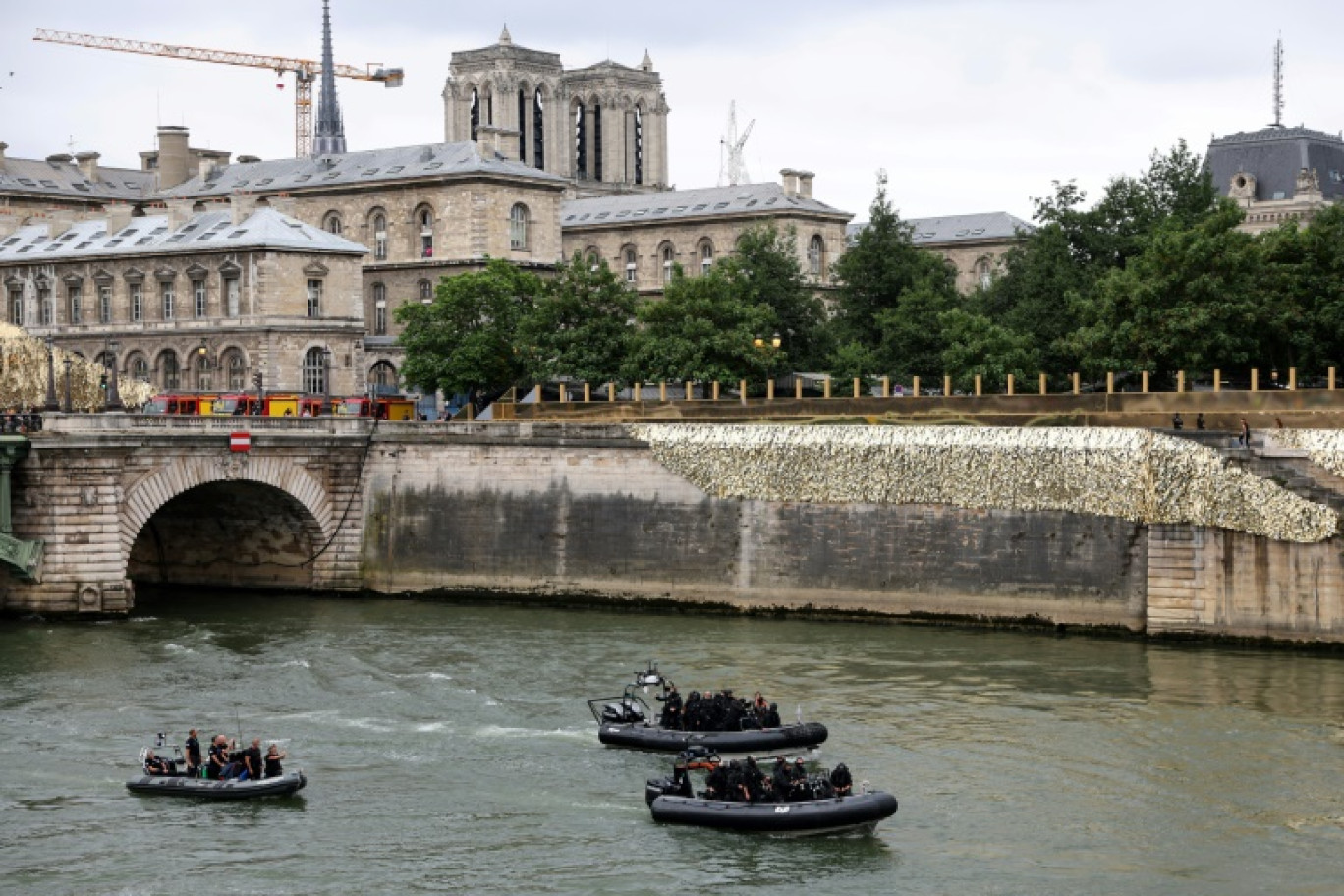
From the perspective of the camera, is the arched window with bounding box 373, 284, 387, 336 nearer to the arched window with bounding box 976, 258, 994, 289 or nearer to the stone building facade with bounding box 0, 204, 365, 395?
the stone building facade with bounding box 0, 204, 365, 395

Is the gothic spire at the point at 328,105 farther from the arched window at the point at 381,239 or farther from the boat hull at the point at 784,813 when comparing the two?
the boat hull at the point at 784,813

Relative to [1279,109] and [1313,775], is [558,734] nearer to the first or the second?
[1313,775]

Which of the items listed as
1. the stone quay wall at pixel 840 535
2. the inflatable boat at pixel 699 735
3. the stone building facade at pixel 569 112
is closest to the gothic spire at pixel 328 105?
the stone building facade at pixel 569 112

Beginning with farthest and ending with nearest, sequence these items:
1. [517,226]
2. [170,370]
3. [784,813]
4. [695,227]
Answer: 1. [695,227]
2. [517,226]
3. [170,370]
4. [784,813]

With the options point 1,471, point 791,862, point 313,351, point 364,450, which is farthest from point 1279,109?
point 791,862

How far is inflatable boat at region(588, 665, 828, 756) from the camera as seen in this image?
162ft

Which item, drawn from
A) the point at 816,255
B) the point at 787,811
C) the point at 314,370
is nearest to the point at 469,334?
the point at 314,370

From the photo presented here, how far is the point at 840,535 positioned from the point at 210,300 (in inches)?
1711

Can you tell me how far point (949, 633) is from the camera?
65.6 metres

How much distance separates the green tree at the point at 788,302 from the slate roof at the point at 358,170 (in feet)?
61.2

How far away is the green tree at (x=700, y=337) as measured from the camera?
91.1 m

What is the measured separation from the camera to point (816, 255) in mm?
130500

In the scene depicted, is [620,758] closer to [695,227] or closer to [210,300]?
[210,300]

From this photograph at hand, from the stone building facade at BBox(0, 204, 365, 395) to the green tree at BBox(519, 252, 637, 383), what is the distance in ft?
39.3
